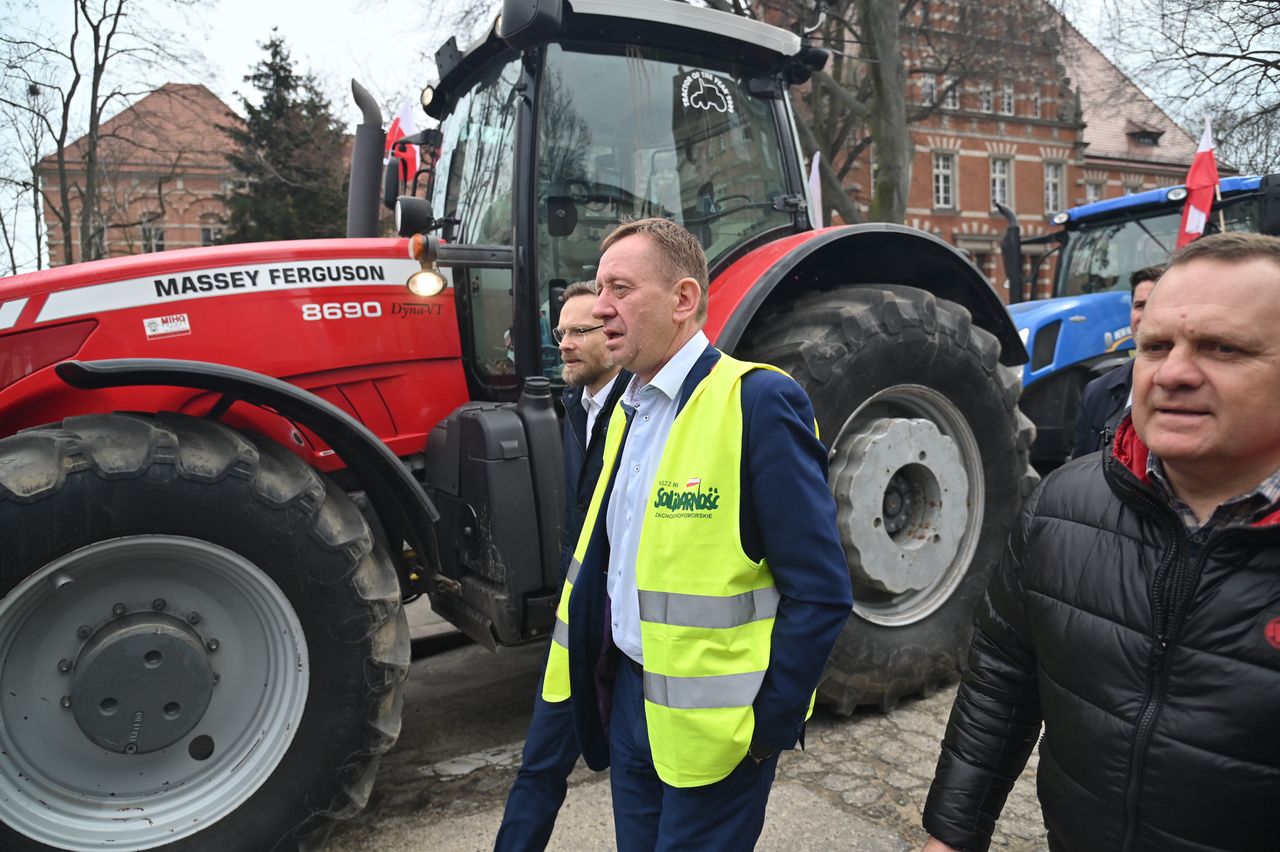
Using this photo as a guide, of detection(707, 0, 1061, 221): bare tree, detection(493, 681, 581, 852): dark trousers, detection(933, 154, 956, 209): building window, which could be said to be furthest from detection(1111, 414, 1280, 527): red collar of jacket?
detection(933, 154, 956, 209): building window

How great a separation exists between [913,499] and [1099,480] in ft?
7.84

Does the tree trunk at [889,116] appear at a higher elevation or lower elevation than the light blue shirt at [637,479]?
higher

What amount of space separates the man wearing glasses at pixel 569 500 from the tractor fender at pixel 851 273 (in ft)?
1.67

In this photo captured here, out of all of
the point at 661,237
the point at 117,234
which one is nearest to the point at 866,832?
the point at 661,237

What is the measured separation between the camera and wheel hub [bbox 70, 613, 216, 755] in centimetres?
241

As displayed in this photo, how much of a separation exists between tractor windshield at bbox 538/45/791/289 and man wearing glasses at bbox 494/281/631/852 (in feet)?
1.27

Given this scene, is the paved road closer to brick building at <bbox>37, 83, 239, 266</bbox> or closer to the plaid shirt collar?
the plaid shirt collar

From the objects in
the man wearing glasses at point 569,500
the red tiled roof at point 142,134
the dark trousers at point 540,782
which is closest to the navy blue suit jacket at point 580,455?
the man wearing glasses at point 569,500

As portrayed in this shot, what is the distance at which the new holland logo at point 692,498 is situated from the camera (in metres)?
1.59

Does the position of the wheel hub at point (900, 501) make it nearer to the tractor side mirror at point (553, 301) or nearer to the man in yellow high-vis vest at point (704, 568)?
the tractor side mirror at point (553, 301)


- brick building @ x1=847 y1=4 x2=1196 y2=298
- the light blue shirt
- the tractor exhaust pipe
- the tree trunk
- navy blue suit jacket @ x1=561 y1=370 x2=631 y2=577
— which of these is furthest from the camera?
brick building @ x1=847 y1=4 x2=1196 y2=298

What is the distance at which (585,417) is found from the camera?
276 cm

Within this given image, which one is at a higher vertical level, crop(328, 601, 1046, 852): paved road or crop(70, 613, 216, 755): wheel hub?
crop(70, 613, 216, 755): wheel hub

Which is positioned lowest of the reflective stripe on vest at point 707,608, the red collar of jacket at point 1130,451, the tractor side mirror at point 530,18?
the reflective stripe on vest at point 707,608
